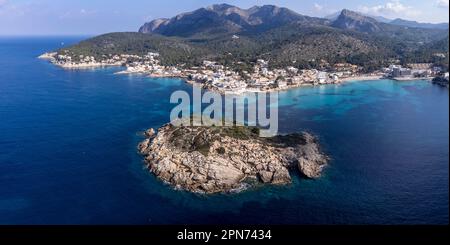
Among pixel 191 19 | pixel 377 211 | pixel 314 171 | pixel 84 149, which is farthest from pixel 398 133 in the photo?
pixel 191 19

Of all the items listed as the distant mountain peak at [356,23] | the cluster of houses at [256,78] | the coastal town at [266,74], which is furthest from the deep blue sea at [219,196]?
the distant mountain peak at [356,23]

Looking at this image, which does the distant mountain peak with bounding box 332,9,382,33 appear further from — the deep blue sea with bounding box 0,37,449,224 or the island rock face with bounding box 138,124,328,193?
the island rock face with bounding box 138,124,328,193

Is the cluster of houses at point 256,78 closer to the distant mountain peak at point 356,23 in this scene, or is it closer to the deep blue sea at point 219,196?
the deep blue sea at point 219,196

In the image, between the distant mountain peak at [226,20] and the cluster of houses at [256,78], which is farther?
the distant mountain peak at [226,20]

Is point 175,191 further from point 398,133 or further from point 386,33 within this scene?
point 386,33

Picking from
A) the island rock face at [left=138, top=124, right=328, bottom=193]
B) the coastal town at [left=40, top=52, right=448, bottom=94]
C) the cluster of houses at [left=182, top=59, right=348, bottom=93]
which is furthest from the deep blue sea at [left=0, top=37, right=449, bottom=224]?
the coastal town at [left=40, top=52, right=448, bottom=94]

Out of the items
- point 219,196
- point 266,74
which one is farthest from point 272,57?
point 219,196
